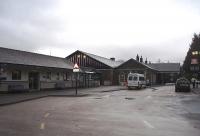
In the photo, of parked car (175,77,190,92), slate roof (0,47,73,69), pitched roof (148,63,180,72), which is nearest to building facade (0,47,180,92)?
slate roof (0,47,73,69)

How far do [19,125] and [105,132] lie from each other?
3451 mm

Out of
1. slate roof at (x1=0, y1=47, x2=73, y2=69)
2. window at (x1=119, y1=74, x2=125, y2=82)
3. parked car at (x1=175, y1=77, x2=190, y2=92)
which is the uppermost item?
slate roof at (x1=0, y1=47, x2=73, y2=69)

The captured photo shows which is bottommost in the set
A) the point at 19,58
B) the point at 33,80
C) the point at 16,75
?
the point at 33,80

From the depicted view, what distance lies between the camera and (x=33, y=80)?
123 feet

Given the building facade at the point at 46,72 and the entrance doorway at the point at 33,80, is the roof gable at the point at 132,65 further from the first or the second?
the entrance doorway at the point at 33,80

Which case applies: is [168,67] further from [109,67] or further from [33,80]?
[33,80]

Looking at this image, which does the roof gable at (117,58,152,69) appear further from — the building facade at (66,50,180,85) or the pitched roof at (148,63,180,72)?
the pitched roof at (148,63,180,72)

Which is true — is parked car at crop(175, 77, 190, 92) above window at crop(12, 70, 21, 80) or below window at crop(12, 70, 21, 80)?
below

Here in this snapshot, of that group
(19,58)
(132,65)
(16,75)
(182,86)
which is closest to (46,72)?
(19,58)

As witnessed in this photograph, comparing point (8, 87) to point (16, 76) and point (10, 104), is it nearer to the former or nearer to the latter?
point (16, 76)

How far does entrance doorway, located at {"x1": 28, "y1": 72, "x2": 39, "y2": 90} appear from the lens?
36928 millimetres

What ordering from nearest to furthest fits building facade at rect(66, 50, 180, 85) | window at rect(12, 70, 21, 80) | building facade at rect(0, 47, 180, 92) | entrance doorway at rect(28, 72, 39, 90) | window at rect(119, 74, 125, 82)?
building facade at rect(0, 47, 180, 92) → window at rect(12, 70, 21, 80) → entrance doorway at rect(28, 72, 39, 90) → building facade at rect(66, 50, 180, 85) → window at rect(119, 74, 125, 82)

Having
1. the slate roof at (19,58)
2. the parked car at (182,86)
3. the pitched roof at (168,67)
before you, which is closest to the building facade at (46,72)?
the slate roof at (19,58)

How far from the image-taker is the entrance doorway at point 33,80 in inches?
1454
